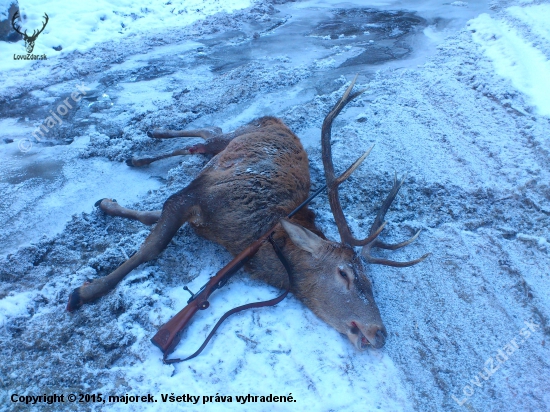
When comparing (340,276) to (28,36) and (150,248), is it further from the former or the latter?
(28,36)

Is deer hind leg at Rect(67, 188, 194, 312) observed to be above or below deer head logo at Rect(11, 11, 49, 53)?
below

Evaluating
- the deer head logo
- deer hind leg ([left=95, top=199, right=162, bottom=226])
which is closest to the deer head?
deer hind leg ([left=95, top=199, right=162, bottom=226])

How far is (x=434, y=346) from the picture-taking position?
3.08 m

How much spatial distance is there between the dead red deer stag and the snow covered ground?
15cm

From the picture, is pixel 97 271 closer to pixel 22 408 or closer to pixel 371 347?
pixel 22 408

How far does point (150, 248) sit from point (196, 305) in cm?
85

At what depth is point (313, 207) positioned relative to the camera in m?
4.57

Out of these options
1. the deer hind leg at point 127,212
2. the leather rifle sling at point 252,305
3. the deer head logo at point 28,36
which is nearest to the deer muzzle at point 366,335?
the leather rifle sling at point 252,305

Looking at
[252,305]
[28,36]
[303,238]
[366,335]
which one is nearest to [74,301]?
[252,305]

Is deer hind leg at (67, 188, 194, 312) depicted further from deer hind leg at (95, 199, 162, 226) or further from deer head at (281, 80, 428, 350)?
deer head at (281, 80, 428, 350)

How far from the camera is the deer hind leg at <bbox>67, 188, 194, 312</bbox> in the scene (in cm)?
329

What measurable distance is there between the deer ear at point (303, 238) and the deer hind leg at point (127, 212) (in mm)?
1506

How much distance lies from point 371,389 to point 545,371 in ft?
4.38

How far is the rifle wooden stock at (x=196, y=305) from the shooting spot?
2.89 m
